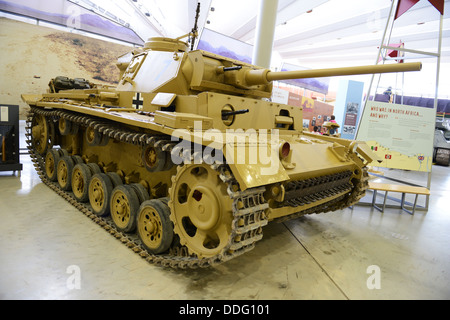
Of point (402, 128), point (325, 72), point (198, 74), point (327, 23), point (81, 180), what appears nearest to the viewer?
point (325, 72)

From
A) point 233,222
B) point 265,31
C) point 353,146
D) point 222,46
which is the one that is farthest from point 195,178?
point 222,46

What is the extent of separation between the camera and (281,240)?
464 cm

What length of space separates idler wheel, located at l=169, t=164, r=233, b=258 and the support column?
5.99 metres

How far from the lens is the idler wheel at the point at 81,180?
4871 millimetres

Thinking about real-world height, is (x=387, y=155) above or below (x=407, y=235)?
above

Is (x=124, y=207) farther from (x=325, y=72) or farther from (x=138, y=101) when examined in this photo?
(x=325, y=72)

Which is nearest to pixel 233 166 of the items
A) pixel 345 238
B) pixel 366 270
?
pixel 366 270

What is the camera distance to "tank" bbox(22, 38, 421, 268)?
288cm

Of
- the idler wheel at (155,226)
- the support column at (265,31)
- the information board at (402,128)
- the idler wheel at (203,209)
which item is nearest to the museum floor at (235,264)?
the idler wheel at (155,226)

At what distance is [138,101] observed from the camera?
4.72 metres

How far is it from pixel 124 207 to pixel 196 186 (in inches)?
62.3

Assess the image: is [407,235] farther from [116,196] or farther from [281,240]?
[116,196]

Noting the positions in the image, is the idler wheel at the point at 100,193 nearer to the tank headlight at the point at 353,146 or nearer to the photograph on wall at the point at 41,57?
the tank headlight at the point at 353,146
